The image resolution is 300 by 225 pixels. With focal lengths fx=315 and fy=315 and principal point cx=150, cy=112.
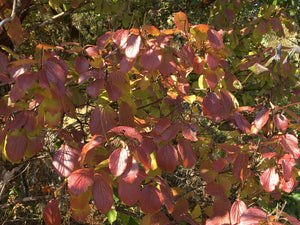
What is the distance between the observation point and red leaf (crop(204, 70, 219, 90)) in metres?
1.08

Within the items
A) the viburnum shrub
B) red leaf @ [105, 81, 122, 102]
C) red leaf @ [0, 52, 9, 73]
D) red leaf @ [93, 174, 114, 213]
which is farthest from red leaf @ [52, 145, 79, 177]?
red leaf @ [0, 52, 9, 73]

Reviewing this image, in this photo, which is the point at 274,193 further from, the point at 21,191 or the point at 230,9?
the point at 21,191

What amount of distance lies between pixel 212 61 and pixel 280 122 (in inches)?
13.5

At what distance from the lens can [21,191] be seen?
9.57ft

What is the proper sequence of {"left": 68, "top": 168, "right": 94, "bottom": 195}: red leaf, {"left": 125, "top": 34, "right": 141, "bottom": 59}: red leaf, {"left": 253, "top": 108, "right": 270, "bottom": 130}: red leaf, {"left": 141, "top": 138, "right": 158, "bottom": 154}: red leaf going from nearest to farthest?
{"left": 68, "top": 168, "right": 94, "bottom": 195}: red leaf < {"left": 125, "top": 34, "right": 141, "bottom": 59}: red leaf < {"left": 141, "top": 138, "right": 158, "bottom": 154}: red leaf < {"left": 253, "top": 108, "right": 270, "bottom": 130}: red leaf

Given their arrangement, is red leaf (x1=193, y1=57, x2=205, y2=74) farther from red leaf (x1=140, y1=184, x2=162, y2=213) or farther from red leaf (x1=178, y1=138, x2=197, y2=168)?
red leaf (x1=140, y1=184, x2=162, y2=213)

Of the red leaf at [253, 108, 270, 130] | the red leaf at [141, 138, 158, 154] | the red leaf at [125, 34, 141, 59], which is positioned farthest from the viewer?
the red leaf at [253, 108, 270, 130]

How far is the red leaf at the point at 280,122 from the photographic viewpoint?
3.71 feet

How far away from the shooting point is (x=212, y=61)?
3.50ft

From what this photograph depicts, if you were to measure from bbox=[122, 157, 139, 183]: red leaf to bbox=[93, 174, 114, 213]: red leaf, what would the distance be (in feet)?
0.22

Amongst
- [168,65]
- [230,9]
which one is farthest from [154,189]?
[230,9]

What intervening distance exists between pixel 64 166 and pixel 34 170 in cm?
227

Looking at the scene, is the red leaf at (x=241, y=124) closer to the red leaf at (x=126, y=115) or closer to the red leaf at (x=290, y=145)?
the red leaf at (x=290, y=145)

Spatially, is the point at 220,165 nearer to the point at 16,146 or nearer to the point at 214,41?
the point at 214,41
